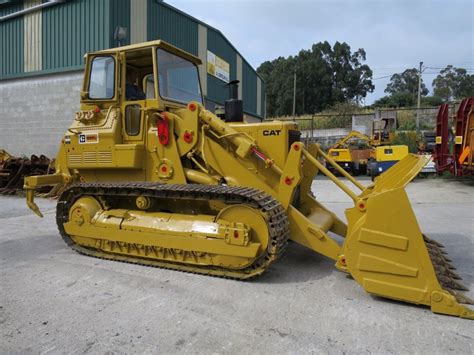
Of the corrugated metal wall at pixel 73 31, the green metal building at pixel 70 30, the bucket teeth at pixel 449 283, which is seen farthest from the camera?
the green metal building at pixel 70 30

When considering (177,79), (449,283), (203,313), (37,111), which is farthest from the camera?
(37,111)

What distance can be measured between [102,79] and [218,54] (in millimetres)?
15381

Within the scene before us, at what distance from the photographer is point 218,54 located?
20188 millimetres

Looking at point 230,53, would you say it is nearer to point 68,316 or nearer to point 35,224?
point 35,224

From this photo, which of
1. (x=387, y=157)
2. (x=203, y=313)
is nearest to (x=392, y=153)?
(x=387, y=157)

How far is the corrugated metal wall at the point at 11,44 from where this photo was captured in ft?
47.5

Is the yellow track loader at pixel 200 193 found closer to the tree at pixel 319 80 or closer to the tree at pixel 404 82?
the tree at pixel 319 80

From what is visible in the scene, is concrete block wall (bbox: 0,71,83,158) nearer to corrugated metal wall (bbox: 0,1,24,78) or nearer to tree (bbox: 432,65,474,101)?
corrugated metal wall (bbox: 0,1,24,78)

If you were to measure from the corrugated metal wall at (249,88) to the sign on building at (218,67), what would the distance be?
12.1ft

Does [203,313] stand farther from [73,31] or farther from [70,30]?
[70,30]

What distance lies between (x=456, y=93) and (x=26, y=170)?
220ft

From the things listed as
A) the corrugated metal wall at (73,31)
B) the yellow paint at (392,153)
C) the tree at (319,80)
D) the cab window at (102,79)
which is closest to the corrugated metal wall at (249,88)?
the yellow paint at (392,153)

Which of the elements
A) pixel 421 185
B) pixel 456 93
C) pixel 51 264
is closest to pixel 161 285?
→ pixel 51 264

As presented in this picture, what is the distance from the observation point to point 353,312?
3662 millimetres
